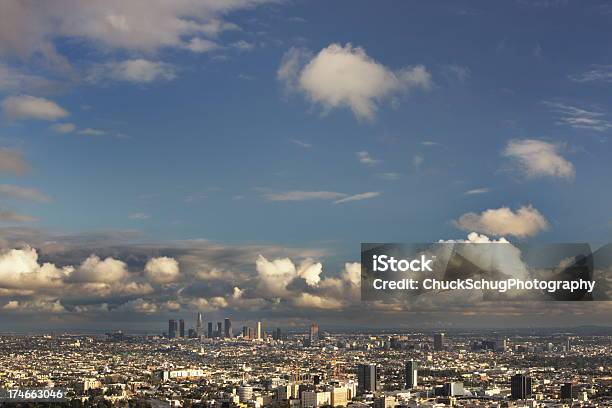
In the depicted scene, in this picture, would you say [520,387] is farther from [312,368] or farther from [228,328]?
[228,328]

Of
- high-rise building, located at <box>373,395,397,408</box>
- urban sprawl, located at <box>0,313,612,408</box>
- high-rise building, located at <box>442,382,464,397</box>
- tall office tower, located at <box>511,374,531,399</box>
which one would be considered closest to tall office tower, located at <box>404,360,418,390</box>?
urban sprawl, located at <box>0,313,612,408</box>

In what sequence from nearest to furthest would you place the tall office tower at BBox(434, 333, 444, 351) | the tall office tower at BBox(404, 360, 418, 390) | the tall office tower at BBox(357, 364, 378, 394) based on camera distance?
the tall office tower at BBox(357, 364, 378, 394)
the tall office tower at BBox(404, 360, 418, 390)
the tall office tower at BBox(434, 333, 444, 351)

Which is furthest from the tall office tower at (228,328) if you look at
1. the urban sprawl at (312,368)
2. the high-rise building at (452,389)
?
the high-rise building at (452,389)

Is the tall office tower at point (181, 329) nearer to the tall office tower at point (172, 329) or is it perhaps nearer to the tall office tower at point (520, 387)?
the tall office tower at point (172, 329)

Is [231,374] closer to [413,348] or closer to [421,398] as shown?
[413,348]

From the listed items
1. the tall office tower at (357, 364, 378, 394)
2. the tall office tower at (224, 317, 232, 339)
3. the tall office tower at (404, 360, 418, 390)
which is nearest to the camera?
the tall office tower at (357, 364, 378, 394)

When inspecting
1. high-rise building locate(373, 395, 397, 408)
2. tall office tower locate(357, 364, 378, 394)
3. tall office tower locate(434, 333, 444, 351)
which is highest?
tall office tower locate(434, 333, 444, 351)

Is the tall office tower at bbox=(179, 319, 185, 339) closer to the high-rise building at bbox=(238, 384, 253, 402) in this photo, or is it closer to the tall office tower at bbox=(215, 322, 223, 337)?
the tall office tower at bbox=(215, 322, 223, 337)

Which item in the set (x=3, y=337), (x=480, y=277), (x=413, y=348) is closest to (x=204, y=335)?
(x=3, y=337)
